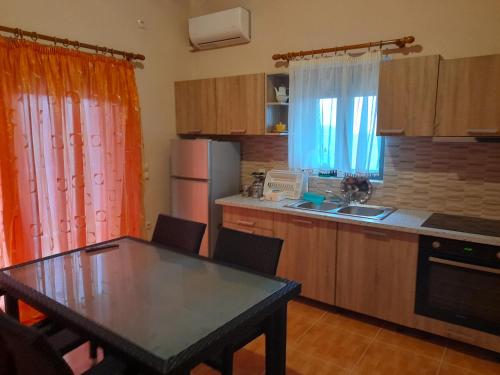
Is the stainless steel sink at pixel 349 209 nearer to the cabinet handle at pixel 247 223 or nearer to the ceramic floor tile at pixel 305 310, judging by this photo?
the cabinet handle at pixel 247 223

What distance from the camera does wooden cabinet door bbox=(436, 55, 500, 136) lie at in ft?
7.25

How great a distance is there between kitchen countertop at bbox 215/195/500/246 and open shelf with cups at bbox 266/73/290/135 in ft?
2.21

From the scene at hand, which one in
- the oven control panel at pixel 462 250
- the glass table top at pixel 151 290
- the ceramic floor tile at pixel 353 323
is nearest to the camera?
the glass table top at pixel 151 290

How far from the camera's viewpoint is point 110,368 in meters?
1.22

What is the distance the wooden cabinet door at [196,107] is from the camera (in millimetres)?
3525

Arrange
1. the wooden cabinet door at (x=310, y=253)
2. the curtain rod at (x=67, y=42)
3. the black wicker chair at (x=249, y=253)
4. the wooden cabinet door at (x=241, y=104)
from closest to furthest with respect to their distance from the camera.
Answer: the black wicker chair at (x=249, y=253)
the curtain rod at (x=67, y=42)
the wooden cabinet door at (x=310, y=253)
the wooden cabinet door at (x=241, y=104)

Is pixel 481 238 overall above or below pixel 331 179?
below

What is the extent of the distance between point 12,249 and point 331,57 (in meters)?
2.82

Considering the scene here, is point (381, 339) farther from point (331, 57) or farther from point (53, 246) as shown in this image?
point (53, 246)

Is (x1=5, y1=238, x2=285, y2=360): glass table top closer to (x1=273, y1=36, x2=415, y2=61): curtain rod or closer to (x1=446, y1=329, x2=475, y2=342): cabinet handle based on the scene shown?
(x1=446, y1=329, x2=475, y2=342): cabinet handle

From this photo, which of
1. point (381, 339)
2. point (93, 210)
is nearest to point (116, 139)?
point (93, 210)

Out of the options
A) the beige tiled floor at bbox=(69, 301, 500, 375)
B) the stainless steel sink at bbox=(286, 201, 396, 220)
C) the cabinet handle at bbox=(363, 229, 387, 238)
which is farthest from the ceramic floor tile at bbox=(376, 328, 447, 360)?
the stainless steel sink at bbox=(286, 201, 396, 220)

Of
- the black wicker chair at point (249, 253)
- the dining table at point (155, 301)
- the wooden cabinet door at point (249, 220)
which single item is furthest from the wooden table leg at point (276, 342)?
the wooden cabinet door at point (249, 220)

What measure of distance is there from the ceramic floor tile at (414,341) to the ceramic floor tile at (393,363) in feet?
→ 0.21
